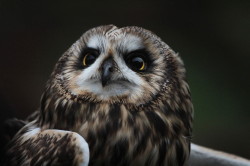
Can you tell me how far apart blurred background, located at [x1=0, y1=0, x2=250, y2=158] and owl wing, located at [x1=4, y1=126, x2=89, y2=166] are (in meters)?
0.38

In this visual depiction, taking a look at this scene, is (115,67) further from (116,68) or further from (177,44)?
(177,44)

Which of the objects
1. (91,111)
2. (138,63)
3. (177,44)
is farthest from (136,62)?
(177,44)

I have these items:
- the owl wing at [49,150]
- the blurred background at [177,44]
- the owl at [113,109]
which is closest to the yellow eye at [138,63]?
the owl at [113,109]

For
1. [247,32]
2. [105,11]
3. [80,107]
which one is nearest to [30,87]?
[105,11]

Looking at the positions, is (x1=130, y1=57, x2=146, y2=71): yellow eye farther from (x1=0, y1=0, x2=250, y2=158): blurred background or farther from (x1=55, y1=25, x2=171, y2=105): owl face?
(x1=0, y1=0, x2=250, y2=158): blurred background

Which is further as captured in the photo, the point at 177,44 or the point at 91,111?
the point at 177,44

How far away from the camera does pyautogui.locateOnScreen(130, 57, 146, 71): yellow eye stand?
0.94 m

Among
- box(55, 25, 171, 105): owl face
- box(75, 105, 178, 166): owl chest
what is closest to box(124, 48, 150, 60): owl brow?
box(55, 25, 171, 105): owl face

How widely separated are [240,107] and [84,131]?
73 cm

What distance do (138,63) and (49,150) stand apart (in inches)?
8.7

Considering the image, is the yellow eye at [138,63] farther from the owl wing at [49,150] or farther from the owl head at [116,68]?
the owl wing at [49,150]

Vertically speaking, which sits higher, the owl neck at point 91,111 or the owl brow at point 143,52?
the owl brow at point 143,52

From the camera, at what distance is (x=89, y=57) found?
0.95 m

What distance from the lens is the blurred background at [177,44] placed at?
1.35 meters
